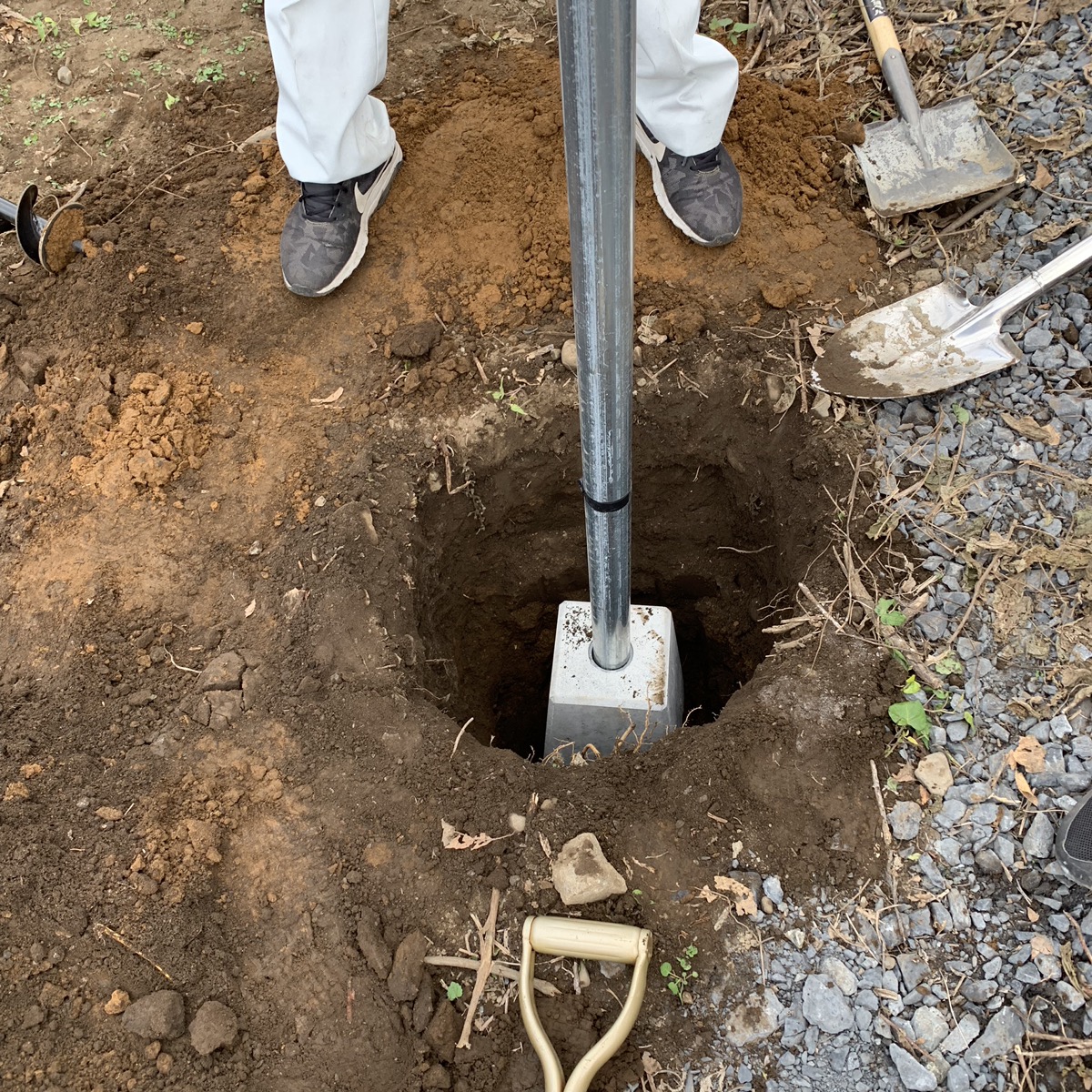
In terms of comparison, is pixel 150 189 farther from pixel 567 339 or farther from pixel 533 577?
pixel 533 577

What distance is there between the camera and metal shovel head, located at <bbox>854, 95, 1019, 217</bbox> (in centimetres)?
289

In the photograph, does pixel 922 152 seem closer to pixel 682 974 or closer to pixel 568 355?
pixel 568 355

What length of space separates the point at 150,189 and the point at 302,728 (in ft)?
7.43

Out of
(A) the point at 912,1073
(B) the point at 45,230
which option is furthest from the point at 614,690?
(B) the point at 45,230

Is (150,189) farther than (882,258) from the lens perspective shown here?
Yes

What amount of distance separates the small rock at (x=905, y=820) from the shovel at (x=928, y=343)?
1191 millimetres

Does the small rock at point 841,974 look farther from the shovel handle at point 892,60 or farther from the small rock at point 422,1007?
the shovel handle at point 892,60

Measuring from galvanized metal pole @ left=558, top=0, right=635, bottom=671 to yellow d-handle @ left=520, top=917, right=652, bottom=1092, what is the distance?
809 millimetres

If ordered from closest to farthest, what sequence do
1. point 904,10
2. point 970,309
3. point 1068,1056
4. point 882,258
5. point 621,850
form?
point 1068,1056 → point 621,850 → point 970,309 → point 882,258 → point 904,10

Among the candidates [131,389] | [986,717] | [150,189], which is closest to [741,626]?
[986,717]

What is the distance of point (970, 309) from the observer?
2.69 metres

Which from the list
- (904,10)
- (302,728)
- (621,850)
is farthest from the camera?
(904,10)

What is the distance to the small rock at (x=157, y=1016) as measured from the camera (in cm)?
181

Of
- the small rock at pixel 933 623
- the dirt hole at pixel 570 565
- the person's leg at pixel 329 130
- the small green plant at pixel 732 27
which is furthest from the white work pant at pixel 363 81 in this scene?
the small rock at pixel 933 623
